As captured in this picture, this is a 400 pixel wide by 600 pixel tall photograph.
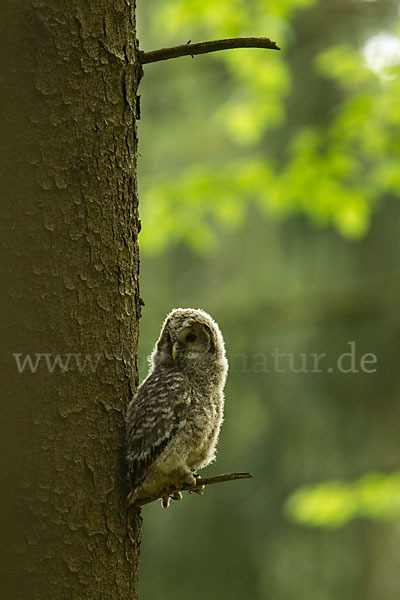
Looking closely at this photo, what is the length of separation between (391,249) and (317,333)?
1174mm

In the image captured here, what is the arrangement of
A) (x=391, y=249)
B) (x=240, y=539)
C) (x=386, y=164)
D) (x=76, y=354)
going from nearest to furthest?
1. (x=76, y=354)
2. (x=386, y=164)
3. (x=391, y=249)
4. (x=240, y=539)

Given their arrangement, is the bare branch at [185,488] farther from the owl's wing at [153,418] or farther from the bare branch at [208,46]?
the bare branch at [208,46]

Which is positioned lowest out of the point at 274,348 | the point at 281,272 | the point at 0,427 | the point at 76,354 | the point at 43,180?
the point at 0,427

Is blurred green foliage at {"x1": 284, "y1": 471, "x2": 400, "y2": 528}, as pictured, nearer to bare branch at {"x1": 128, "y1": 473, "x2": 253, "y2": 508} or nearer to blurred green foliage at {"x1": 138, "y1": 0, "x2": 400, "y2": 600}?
blurred green foliage at {"x1": 138, "y1": 0, "x2": 400, "y2": 600}

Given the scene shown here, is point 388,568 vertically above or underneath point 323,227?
underneath

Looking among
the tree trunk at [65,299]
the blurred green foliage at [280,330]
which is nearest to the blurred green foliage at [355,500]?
the blurred green foliage at [280,330]

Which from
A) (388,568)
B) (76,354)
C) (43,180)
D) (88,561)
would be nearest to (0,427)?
(76,354)

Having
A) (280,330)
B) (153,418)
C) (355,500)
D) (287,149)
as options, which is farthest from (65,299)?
(280,330)

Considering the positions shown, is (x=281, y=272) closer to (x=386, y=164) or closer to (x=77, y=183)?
(x=386, y=164)

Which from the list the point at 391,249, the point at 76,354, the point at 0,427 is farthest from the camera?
the point at 391,249

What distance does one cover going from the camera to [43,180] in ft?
6.21

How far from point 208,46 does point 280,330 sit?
6.16 meters

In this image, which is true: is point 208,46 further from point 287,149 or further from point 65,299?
point 287,149

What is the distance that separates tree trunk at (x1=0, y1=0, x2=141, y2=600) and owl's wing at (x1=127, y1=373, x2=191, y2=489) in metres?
0.04
